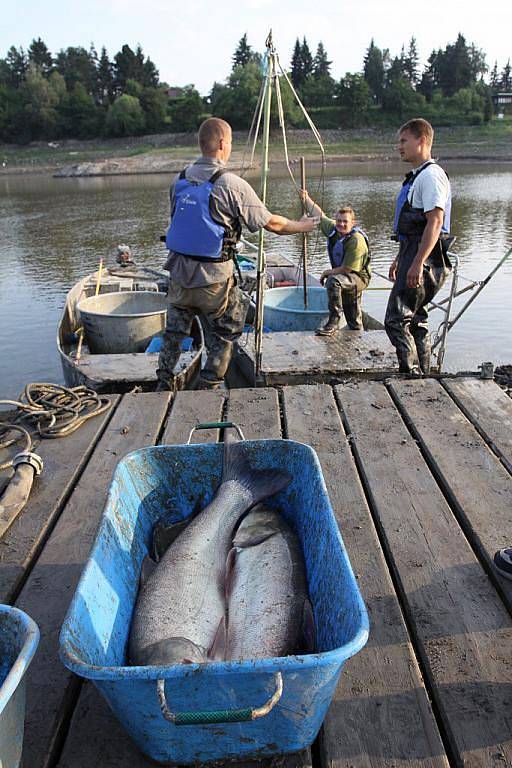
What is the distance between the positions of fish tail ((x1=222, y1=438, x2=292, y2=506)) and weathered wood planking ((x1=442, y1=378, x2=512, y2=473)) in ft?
5.87

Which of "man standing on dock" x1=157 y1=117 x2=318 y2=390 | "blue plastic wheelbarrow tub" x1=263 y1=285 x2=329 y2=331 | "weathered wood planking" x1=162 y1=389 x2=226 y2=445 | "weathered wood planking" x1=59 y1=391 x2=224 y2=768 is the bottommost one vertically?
"blue plastic wheelbarrow tub" x1=263 y1=285 x2=329 y2=331

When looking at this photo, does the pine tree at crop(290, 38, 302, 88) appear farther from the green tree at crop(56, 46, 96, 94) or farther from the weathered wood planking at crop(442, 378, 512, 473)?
the weathered wood planking at crop(442, 378, 512, 473)

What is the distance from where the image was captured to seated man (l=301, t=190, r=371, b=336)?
357 inches

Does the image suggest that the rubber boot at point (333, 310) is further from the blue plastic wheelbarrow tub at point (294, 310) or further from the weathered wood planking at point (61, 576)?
the weathered wood planking at point (61, 576)

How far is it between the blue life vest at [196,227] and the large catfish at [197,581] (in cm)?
314

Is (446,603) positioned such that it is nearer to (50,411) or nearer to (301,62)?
(50,411)

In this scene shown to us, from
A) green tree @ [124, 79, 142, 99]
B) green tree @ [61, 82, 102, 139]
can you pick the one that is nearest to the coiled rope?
green tree @ [61, 82, 102, 139]

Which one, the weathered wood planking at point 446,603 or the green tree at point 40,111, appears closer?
the weathered wood planking at point 446,603

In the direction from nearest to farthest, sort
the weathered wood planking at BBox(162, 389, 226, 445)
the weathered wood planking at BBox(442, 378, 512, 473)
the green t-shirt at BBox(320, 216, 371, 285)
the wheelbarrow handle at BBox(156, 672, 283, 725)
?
1. the wheelbarrow handle at BBox(156, 672, 283, 725)
2. the weathered wood planking at BBox(442, 378, 512, 473)
3. the weathered wood planking at BBox(162, 389, 226, 445)
4. the green t-shirt at BBox(320, 216, 371, 285)

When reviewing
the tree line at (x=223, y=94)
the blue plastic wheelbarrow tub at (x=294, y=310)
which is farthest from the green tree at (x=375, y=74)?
the blue plastic wheelbarrow tub at (x=294, y=310)

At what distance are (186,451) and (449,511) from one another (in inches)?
64.7

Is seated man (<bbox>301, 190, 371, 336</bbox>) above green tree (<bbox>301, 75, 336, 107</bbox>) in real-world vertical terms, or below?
below

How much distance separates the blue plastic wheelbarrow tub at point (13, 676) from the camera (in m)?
1.72

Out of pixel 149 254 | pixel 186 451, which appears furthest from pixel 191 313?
pixel 149 254
